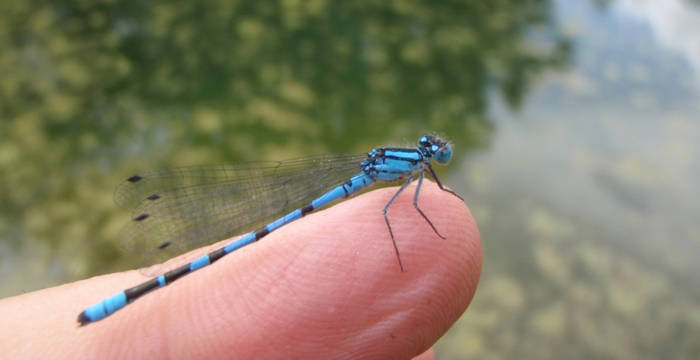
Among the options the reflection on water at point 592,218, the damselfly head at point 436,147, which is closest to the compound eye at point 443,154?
the damselfly head at point 436,147

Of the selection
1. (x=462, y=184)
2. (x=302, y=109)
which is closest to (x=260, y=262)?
(x=462, y=184)

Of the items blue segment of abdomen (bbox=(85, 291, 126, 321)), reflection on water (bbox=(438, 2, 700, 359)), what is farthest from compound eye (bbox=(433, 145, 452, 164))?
reflection on water (bbox=(438, 2, 700, 359))

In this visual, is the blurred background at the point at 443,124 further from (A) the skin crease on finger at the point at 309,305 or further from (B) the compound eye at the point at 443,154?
(A) the skin crease on finger at the point at 309,305

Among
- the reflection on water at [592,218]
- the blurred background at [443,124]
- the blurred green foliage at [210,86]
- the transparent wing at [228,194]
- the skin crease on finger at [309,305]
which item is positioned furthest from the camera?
the blurred green foliage at [210,86]

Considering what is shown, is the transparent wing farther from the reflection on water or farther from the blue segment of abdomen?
the reflection on water

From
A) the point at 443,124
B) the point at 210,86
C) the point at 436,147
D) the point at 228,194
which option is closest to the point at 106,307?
the point at 228,194

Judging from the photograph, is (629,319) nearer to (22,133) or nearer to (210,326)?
(210,326)
